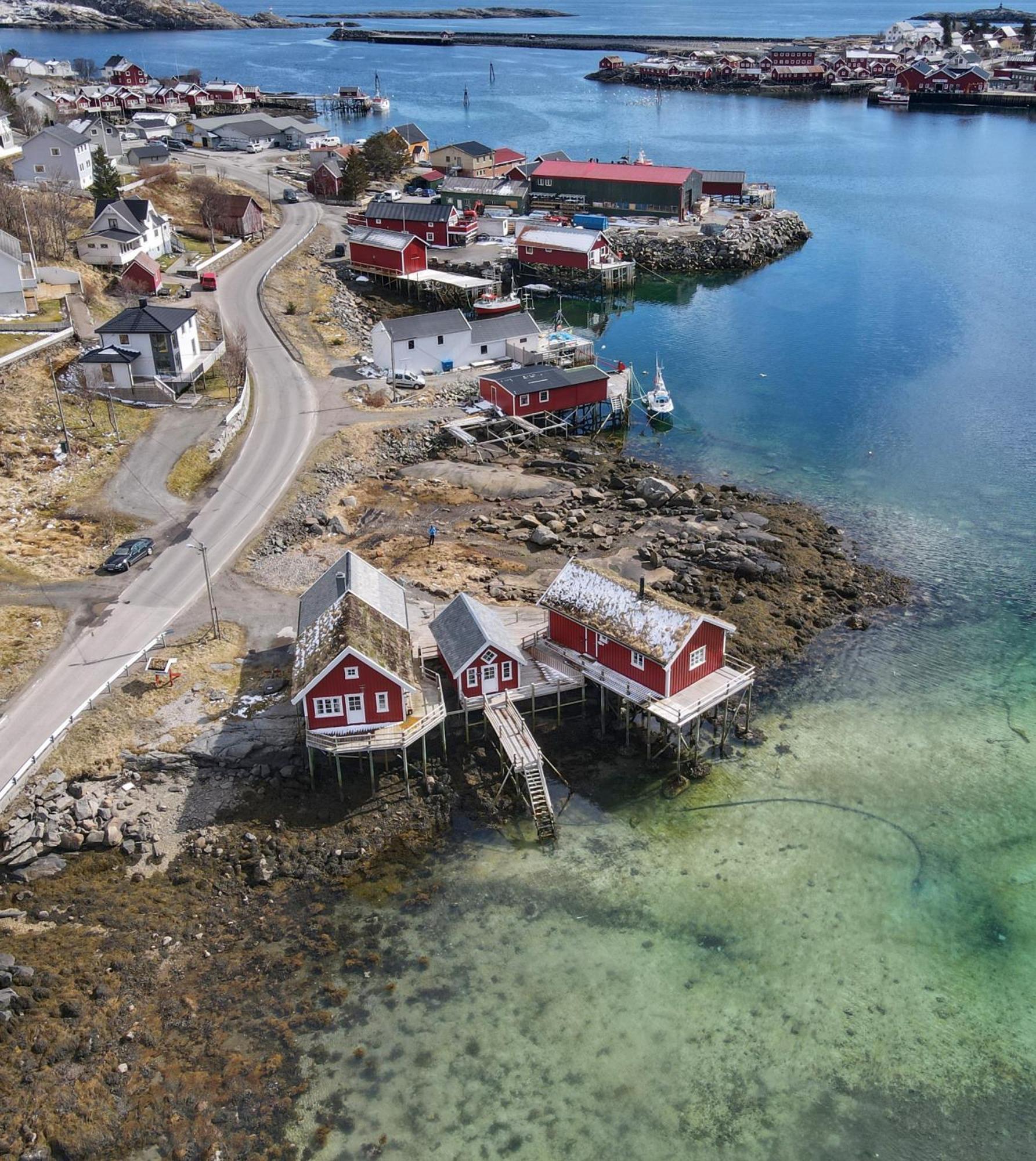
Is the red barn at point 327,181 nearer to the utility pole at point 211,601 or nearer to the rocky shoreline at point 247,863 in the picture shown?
the rocky shoreline at point 247,863

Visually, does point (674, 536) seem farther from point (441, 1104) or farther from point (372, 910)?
point (441, 1104)

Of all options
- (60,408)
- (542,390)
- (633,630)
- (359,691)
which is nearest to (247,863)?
(359,691)

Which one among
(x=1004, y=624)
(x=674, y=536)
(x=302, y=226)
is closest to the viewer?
(x=1004, y=624)

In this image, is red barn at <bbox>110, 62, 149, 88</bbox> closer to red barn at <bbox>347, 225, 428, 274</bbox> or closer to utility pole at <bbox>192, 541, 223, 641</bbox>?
red barn at <bbox>347, 225, 428, 274</bbox>

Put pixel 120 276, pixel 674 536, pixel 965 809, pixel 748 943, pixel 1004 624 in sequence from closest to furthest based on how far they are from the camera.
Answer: pixel 748 943 → pixel 965 809 → pixel 1004 624 → pixel 674 536 → pixel 120 276

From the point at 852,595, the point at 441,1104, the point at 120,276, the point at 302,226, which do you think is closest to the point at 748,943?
the point at 441,1104

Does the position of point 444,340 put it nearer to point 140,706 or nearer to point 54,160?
point 140,706
